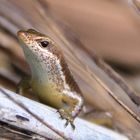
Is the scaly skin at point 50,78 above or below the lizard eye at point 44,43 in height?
below

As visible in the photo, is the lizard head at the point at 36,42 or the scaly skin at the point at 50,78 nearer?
the lizard head at the point at 36,42

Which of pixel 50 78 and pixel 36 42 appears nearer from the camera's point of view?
pixel 36 42

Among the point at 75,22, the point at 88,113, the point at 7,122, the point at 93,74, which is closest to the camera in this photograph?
the point at 7,122

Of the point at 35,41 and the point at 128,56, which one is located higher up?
the point at 128,56

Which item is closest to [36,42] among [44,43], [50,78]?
[44,43]

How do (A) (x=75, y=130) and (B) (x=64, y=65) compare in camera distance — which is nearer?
(A) (x=75, y=130)

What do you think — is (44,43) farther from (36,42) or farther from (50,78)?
(50,78)

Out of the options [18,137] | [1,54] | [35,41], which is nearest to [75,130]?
[18,137]

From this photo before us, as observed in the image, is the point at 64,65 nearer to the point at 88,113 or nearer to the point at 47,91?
the point at 47,91
